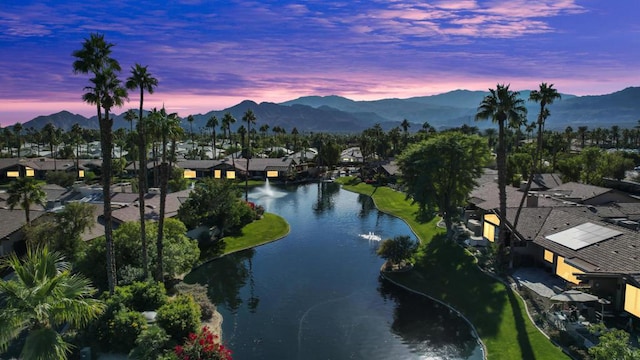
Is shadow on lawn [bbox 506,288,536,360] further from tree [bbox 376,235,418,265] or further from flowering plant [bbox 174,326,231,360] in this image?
flowering plant [bbox 174,326,231,360]

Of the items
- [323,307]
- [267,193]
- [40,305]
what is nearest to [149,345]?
[40,305]

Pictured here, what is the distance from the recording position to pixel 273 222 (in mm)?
67312

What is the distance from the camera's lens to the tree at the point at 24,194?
145ft

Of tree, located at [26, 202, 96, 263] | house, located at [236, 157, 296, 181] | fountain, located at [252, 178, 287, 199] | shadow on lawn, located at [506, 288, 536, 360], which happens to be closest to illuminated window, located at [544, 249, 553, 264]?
shadow on lawn, located at [506, 288, 536, 360]

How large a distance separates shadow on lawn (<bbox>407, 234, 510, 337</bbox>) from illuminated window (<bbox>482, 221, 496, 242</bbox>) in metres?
4.47

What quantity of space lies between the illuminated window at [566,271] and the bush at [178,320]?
99.8 feet

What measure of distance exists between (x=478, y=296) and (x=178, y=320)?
25.5m

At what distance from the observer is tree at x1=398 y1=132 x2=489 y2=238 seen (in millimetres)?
53188

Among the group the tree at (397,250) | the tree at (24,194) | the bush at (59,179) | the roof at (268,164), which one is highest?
the tree at (24,194)

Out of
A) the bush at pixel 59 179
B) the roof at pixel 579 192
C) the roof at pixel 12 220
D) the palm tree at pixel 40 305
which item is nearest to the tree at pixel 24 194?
the roof at pixel 12 220

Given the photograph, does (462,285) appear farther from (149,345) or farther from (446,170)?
(149,345)

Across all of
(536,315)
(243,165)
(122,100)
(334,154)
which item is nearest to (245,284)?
(122,100)

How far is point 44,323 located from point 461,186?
159ft

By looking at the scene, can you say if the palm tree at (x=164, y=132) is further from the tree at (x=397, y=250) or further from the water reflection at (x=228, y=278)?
the tree at (x=397, y=250)
